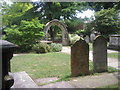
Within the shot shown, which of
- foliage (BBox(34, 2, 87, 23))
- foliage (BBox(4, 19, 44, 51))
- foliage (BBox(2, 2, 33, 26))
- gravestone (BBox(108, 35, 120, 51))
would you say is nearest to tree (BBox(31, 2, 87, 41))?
foliage (BBox(34, 2, 87, 23))

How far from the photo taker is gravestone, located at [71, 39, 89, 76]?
13.1ft

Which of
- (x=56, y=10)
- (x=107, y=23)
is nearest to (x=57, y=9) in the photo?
(x=56, y=10)

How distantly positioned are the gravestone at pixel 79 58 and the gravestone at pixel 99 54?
0.46m

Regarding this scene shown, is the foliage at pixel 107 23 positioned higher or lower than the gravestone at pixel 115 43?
higher

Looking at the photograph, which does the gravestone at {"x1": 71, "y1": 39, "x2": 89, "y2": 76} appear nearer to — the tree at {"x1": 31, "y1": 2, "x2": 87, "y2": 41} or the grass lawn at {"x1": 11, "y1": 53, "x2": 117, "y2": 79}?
the grass lawn at {"x1": 11, "y1": 53, "x2": 117, "y2": 79}

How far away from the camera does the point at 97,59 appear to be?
4410mm

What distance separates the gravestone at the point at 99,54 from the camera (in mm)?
4410

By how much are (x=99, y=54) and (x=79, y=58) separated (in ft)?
2.80

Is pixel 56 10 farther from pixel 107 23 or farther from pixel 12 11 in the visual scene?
pixel 12 11

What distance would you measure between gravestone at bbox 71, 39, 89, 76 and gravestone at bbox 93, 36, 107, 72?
→ 458mm

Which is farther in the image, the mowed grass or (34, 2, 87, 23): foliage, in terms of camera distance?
(34, 2, 87, 23): foliage

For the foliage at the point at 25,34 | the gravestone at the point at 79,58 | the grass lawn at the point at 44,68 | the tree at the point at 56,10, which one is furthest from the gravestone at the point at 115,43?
the tree at the point at 56,10

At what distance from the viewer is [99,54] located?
4.43m

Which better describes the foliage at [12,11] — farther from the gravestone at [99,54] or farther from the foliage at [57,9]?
the gravestone at [99,54]
